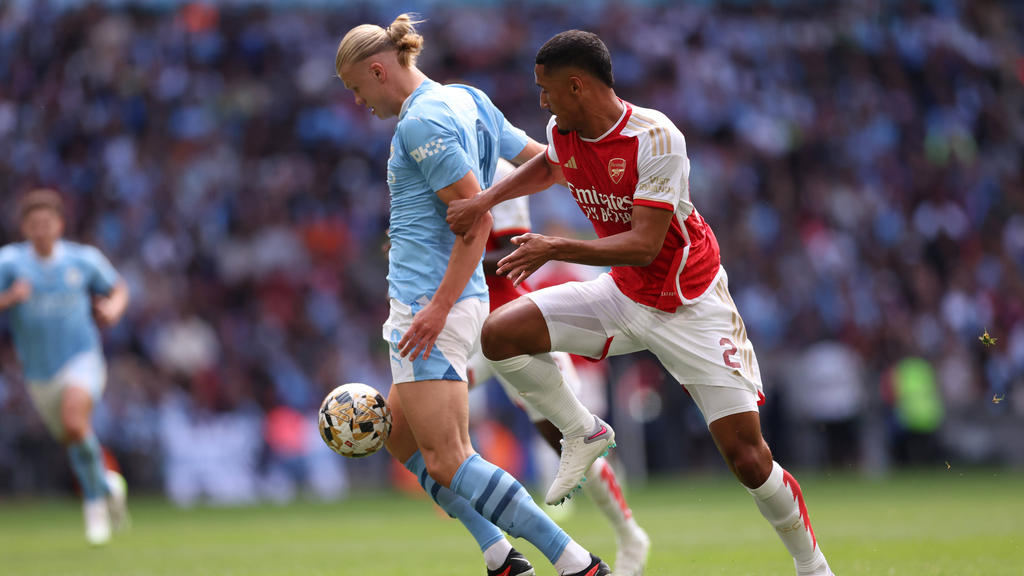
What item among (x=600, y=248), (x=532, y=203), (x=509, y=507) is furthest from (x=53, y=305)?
(x=532, y=203)

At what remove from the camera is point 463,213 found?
17.6 ft

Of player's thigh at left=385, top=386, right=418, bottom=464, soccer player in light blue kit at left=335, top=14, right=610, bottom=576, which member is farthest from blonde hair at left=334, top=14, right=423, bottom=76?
player's thigh at left=385, top=386, right=418, bottom=464

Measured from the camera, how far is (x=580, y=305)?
5.81m

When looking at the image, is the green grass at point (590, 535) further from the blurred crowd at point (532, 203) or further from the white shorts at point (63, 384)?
the blurred crowd at point (532, 203)

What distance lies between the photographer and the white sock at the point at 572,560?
5.30 m

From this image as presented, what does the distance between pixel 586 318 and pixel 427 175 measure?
1.06 meters

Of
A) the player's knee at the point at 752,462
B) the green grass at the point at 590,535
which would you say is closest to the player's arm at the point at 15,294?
the green grass at the point at 590,535

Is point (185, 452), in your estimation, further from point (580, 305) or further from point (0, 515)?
point (580, 305)

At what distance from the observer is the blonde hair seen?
5.61m

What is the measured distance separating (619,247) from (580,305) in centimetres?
67

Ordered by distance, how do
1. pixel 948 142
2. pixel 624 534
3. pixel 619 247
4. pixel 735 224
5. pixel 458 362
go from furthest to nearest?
pixel 948 142
pixel 735 224
pixel 624 534
pixel 458 362
pixel 619 247

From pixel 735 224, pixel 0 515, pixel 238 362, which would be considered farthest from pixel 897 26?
pixel 0 515

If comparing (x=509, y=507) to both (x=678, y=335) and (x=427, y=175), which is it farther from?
(x=427, y=175)

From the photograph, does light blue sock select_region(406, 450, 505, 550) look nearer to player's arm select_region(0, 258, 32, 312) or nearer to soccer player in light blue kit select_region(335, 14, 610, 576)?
soccer player in light blue kit select_region(335, 14, 610, 576)
